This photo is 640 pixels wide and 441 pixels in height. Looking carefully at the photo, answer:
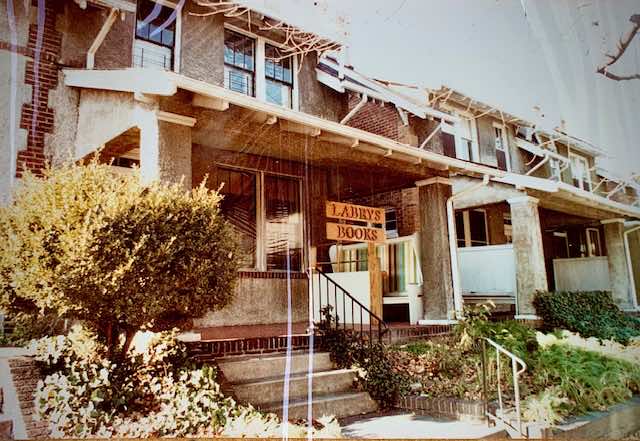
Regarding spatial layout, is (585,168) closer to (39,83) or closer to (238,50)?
(238,50)

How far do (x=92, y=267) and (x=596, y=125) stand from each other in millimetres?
5612

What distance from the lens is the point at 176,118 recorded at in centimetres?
446

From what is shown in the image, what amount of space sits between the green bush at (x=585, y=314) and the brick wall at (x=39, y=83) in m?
7.63

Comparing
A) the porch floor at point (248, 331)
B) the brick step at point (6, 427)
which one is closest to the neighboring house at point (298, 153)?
the porch floor at point (248, 331)

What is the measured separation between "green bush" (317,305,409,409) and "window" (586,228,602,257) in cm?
558

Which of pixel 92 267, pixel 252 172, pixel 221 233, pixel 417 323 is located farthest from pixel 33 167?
pixel 417 323

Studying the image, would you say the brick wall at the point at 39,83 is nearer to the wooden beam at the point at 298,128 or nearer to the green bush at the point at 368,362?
the wooden beam at the point at 298,128

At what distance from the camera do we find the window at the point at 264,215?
668 cm

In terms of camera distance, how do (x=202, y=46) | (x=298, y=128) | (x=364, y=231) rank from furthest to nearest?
(x=364, y=231) → (x=202, y=46) → (x=298, y=128)

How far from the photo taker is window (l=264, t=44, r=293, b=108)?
741 centimetres

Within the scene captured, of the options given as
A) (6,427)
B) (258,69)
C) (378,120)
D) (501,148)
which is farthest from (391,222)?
(6,427)

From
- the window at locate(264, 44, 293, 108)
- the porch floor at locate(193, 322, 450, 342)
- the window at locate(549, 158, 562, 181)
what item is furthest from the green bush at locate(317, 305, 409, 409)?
the window at locate(549, 158, 562, 181)

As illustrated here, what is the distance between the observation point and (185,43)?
19.9 feet

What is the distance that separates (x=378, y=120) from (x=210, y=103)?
4898 millimetres
